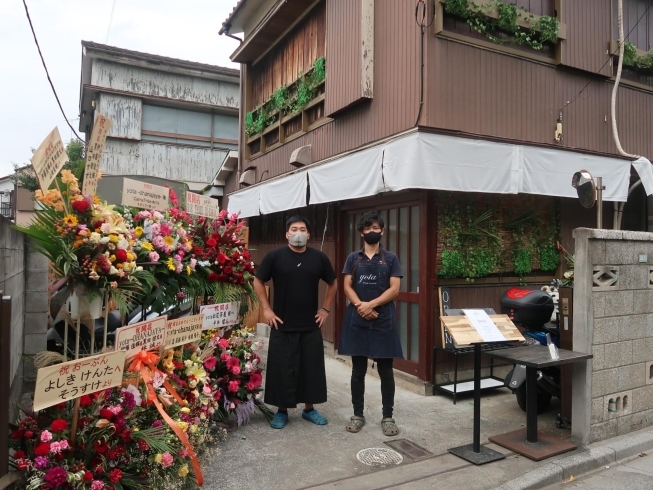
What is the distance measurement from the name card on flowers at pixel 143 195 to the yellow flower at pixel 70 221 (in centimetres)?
71

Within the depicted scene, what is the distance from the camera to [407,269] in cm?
634

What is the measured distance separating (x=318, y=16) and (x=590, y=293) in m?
6.41

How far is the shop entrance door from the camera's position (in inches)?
242

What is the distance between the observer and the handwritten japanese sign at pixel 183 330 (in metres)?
3.79

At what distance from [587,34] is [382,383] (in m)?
5.74

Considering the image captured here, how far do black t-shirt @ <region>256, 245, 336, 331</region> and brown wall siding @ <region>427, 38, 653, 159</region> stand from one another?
7.53 feet

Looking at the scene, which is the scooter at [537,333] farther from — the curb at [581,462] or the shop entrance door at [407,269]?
the shop entrance door at [407,269]

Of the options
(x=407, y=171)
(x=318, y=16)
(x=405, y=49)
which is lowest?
(x=407, y=171)

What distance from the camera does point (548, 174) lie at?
19.1ft

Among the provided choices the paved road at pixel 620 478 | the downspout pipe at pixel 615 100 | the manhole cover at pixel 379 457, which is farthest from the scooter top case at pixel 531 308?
the downspout pipe at pixel 615 100

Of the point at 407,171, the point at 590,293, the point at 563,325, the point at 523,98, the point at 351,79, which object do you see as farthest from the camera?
the point at 351,79

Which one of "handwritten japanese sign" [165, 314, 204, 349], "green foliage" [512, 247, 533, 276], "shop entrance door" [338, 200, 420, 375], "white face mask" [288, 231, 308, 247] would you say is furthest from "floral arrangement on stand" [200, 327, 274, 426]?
"green foliage" [512, 247, 533, 276]

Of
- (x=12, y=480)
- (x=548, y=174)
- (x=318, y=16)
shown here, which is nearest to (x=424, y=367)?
(x=548, y=174)

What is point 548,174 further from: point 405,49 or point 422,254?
point 405,49
